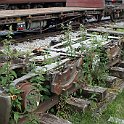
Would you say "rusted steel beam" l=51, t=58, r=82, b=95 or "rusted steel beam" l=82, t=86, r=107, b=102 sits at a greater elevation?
"rusted steel beam" l=51, t=58, r=82, b=95

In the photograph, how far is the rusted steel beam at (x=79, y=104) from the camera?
436cm

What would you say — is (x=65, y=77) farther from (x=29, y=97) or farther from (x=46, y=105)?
(x=29, y=97)

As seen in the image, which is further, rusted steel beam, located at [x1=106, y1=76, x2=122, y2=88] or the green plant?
rusted steel beam, located at [x1=106, y1=76, x2=122, y2=88]

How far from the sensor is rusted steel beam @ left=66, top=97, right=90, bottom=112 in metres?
4.36

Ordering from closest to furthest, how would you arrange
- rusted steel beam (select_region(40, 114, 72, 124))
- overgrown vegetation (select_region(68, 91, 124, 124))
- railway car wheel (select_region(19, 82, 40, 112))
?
railway car wheel (select_region(19, 82, 40, 112)), rusted steel beam (select_region(40, 114, 72, 124)), overgrown vegetation (select_region(68, 91, 124, 124))

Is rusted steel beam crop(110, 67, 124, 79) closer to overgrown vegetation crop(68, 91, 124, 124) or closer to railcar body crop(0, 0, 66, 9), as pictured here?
overgrown vegetation crop(68, 91, 124, 124)

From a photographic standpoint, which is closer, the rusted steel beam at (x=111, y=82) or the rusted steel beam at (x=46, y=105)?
the rusted steel beam at (x=46, y=105)

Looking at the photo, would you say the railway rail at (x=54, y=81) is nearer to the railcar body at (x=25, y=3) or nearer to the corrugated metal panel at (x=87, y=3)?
the railcar body at (x=25, y=3)

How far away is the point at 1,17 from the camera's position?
36.9ft

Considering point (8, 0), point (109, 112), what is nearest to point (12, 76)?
point (109, 112)

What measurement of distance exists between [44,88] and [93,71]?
1689 mm

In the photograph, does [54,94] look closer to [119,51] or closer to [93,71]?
[93,71]

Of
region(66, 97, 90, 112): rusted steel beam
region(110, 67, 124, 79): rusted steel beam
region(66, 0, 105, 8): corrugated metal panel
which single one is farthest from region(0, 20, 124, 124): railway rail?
region(66, 0, 105, 8): corrugated metal panel

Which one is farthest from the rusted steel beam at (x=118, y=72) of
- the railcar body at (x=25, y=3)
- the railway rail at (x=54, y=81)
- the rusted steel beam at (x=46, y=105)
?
the railcar body at (x=25, y=3)
